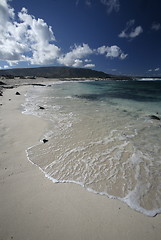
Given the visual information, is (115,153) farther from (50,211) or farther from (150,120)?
(150,120)

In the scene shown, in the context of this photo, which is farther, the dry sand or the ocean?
the ocean

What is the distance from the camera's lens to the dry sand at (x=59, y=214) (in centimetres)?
252

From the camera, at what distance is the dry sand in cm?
252

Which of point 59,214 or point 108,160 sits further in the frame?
point 108,160

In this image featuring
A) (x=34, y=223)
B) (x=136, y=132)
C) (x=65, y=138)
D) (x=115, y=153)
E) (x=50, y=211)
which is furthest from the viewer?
(x=136, y=132)

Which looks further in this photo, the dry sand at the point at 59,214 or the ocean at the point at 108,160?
the ocean at the point at 108,160

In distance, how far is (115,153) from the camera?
5164 mm

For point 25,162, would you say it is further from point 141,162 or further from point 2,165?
point 141,162

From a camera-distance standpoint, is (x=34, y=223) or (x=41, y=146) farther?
(x=41, y=146)

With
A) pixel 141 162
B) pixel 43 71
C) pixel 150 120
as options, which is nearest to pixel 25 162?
pixel 141 162

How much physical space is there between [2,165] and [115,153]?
13.6ft

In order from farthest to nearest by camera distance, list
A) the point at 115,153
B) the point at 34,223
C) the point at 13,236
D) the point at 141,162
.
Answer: the point at 115,153, the point at 141,162, the point at 34,223, the point at 13,236

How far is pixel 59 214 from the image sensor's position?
9.34ft

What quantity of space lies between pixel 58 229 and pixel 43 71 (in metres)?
204
